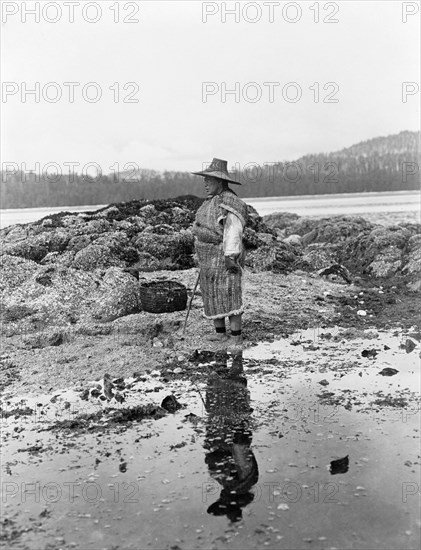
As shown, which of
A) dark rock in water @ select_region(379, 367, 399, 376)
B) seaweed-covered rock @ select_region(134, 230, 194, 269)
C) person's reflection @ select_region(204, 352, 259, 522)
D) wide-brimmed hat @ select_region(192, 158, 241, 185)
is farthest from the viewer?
seaweed-covered rock @ select_region(134, 230, 194, 269)

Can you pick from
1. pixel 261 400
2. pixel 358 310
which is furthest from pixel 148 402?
pixel 358 310

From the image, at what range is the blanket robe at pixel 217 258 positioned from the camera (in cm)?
693

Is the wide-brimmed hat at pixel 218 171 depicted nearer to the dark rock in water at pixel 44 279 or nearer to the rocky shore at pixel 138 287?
the rocky shore at pixel 138 287

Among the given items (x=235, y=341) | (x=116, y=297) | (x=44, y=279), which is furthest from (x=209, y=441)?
(x=44, y=279)

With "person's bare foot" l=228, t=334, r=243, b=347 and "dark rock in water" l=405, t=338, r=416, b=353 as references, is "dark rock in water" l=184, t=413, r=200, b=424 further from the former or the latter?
"dark rock in water" l=405, t=338, r=416, b=353

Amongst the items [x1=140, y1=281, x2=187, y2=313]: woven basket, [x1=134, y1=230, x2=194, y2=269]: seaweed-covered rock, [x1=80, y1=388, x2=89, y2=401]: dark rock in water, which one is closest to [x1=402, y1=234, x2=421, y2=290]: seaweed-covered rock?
[x1=134, y1=230, x2=194, y2=269]: seaweed-covered rock

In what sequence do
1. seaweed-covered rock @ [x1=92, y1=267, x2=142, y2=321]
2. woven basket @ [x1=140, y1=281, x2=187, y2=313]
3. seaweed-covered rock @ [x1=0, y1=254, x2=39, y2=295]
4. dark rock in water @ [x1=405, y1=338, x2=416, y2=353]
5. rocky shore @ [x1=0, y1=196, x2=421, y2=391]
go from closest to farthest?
dark rock in water @ [x1=405, y1=338, x2=416, y2=353] < rocky shore @ [x1=0, y1=196, x2=421, y2=391] < woven basket @ [x1=140, y1=281, x2=187, y2=313] < seaweed-covered rock @ [x1=92, y1=267, x2=142, y2=321] < seaweed-covered rock @ [x1=0, y1=254, x2=39, y2=295]

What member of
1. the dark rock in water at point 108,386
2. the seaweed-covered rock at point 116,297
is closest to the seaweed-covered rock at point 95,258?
the seaweed-covered rock at point 116,297

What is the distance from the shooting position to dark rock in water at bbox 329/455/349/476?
12.6ft

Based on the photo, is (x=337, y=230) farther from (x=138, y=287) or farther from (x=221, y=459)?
(x=221, y=459)

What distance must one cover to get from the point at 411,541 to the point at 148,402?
2713 mm

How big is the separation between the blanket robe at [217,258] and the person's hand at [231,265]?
2.0 inches

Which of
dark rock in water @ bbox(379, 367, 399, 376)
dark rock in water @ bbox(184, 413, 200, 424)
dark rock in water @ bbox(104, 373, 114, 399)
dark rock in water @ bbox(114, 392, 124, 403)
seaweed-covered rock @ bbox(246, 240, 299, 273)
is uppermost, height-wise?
seaweed-covered rock @ bbox(246, 240, 299, 273)

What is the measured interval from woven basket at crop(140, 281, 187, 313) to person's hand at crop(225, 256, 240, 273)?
1.90 m
